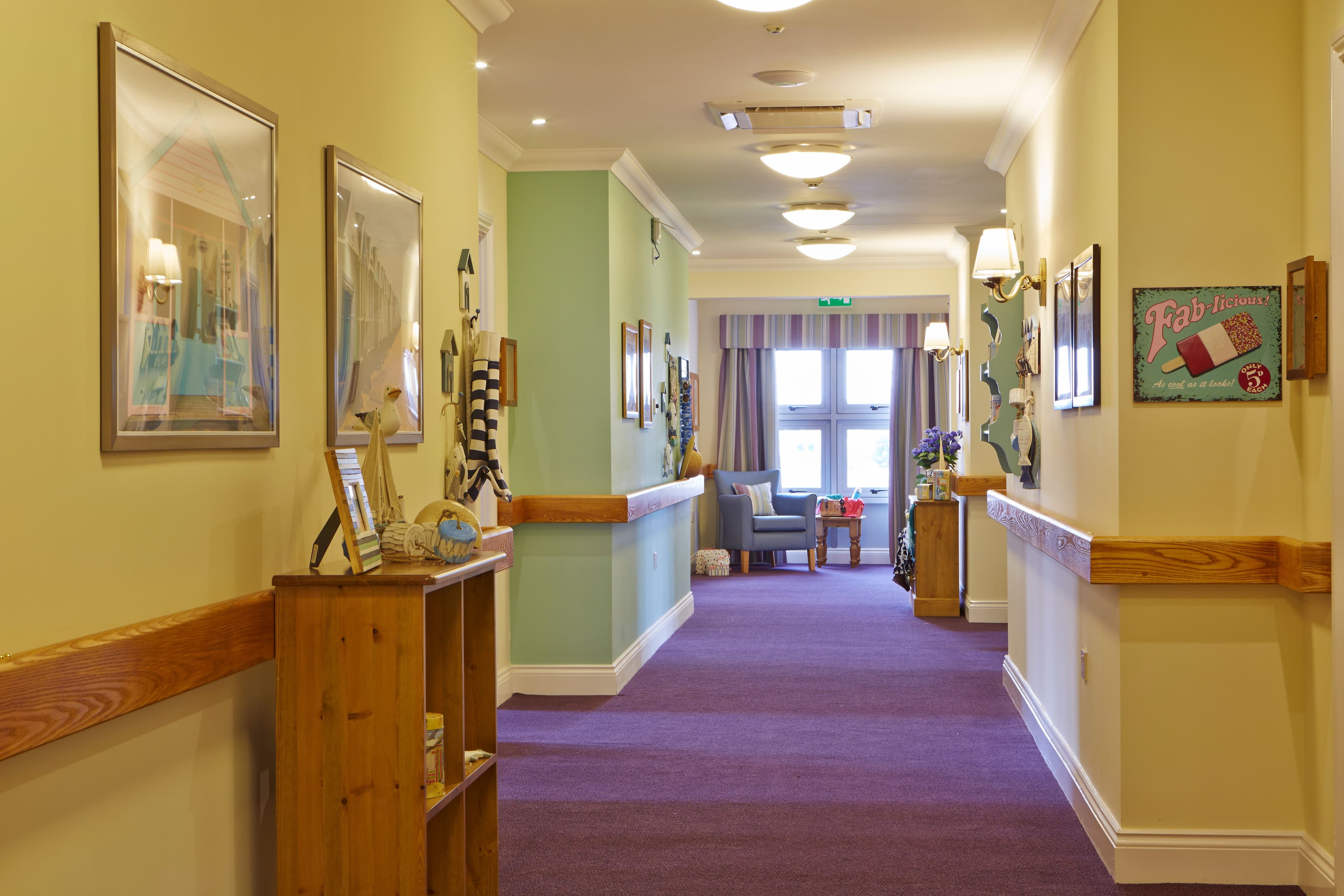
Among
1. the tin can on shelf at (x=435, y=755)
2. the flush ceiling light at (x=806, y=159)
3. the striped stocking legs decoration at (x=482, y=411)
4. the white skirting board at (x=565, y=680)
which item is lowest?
the white skirting board at (x=565, y=680)

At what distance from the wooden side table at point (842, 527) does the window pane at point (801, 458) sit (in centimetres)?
53

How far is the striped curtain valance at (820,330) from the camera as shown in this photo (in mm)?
11617

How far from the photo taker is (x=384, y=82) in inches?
117

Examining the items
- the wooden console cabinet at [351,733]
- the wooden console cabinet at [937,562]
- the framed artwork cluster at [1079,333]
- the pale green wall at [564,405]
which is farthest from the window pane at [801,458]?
the wooden console cabinet at [351,733]

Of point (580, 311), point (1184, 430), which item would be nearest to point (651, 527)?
point (580, 311)

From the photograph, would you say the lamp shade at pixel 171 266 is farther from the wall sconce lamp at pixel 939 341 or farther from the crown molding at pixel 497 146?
the wall sconce lamp at pixel 939 341

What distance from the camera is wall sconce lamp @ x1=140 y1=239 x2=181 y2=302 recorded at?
6.23 ft

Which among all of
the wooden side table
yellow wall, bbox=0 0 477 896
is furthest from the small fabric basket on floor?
yellow wall, bbox=0 0 477 896

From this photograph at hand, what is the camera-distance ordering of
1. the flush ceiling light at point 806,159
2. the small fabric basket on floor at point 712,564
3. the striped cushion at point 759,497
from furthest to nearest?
the striped cushion at point 759,497
the small fabric basket on floor at point 712,564
the flush ceiling light at point 806,159

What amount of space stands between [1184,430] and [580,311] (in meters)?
3.25

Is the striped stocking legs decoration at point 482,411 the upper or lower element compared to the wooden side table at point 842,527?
upper

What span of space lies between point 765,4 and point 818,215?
384 centimetres

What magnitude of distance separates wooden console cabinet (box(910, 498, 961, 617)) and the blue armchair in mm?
2678

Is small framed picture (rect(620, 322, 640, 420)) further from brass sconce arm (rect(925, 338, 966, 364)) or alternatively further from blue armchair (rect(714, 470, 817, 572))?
blue armchair (rect(714, 470, 817, 572))
